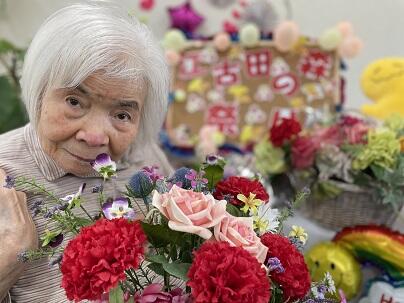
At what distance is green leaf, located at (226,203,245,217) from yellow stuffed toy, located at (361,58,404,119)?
1.00m

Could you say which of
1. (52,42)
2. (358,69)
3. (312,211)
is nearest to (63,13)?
(52,42)

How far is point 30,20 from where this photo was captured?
9.05ft

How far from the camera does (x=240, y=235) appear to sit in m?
0.64

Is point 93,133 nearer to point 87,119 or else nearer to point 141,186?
point 87,119

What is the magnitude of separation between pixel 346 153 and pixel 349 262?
1.06 ft

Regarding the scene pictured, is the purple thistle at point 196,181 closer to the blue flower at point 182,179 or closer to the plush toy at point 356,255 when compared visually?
the blue flower at point 182,179

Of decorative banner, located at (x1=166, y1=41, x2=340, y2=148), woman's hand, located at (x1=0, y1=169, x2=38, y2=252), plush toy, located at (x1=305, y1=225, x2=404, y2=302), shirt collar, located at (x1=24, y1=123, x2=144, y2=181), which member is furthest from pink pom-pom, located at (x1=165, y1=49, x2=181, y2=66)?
woman's hand, located at (x1=0, y1=169, x2=38, y2=252)

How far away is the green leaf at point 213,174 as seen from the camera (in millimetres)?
793

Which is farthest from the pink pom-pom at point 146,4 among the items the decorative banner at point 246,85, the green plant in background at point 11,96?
the green plant in background at point 11,96

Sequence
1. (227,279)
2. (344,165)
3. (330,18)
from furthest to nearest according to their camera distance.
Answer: (330,18) → (344,165) → (227,279)

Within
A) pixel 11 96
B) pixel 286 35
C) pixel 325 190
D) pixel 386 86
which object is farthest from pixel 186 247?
pixel 11 96

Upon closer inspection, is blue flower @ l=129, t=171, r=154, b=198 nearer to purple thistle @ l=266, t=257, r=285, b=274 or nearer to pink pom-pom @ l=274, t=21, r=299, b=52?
purple thistle @ l=266, t=257, r=285, b=274

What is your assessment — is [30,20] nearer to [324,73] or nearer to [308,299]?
[324,73]

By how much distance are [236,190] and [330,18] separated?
2.25 metres
